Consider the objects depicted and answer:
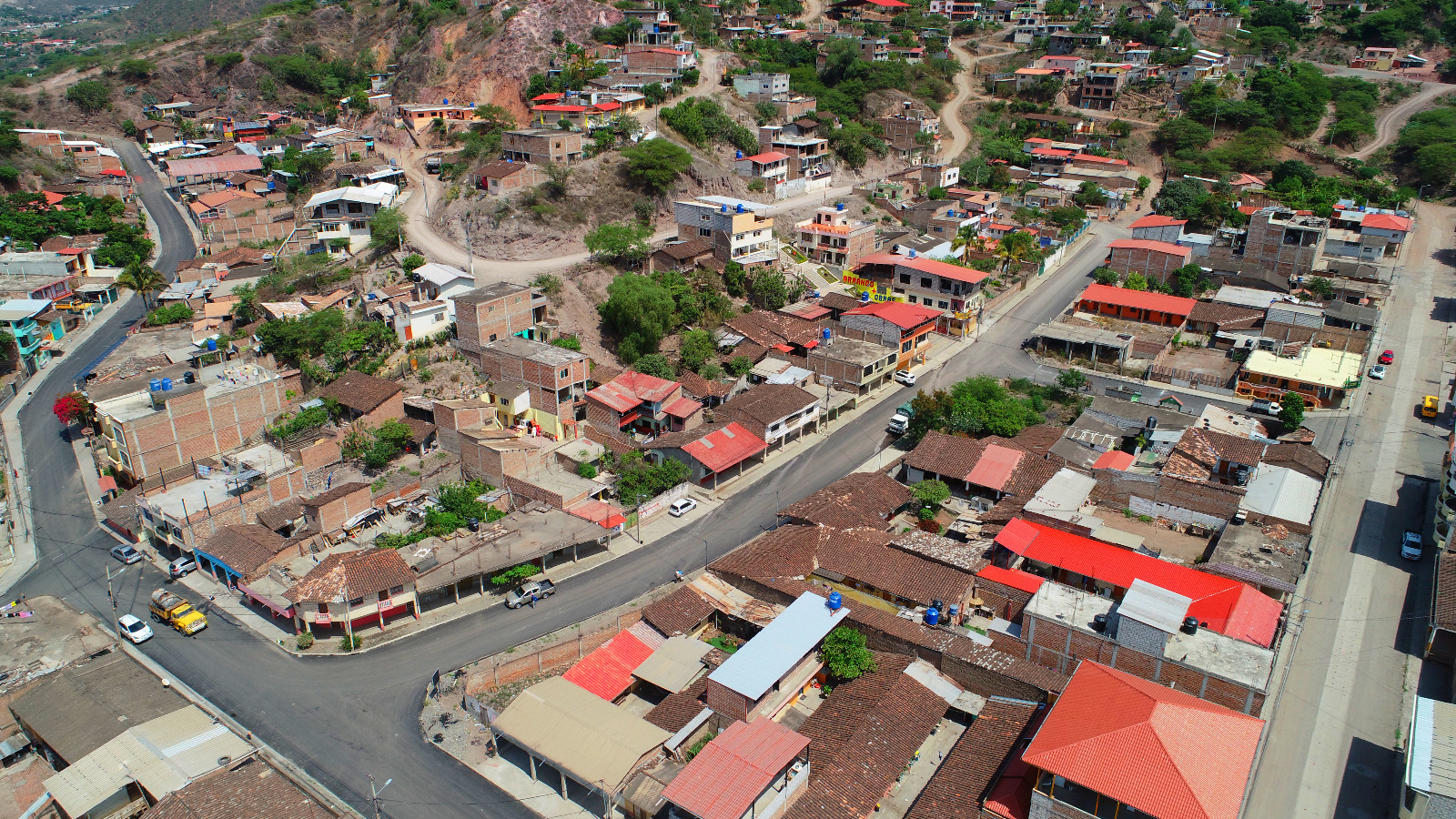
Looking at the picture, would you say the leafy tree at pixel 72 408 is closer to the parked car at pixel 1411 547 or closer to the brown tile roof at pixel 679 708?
the brown tile roof at pixel 679 708

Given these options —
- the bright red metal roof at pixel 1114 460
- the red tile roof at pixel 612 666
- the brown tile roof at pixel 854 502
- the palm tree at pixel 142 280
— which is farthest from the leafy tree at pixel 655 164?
the red tile roof at pixel 612 666

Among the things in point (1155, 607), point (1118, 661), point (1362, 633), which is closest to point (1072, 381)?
point (1362, 633)

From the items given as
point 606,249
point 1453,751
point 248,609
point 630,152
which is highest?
point 630,152

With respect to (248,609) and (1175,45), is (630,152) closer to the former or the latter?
(248,609)

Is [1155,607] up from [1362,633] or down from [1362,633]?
up

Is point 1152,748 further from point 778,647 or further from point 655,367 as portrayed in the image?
point 655,367

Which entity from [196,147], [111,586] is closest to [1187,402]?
[111,586]
